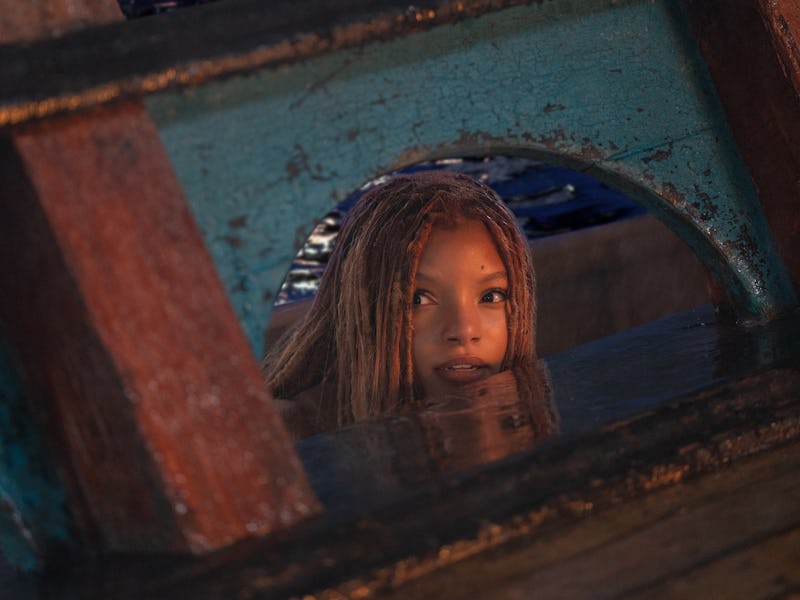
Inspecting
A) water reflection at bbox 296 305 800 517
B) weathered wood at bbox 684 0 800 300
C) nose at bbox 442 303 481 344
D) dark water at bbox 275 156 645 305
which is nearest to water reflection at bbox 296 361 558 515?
water reflection at bbox 296 305 800 517

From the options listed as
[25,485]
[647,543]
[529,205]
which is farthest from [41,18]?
[529,205]

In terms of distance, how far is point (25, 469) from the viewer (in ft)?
3.85

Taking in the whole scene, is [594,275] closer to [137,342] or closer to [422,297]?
[422,297]

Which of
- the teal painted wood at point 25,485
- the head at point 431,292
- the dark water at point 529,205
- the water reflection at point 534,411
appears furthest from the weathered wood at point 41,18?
the dark water at point 529,205

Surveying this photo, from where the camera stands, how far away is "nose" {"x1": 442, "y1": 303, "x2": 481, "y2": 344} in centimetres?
281

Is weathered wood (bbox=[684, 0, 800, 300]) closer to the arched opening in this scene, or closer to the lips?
the lips

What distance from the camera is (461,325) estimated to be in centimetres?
281

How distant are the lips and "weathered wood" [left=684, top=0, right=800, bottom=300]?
1.23 meters

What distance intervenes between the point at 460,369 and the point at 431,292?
0.21m

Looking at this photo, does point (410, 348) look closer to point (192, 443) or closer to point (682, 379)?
point (682, 379)

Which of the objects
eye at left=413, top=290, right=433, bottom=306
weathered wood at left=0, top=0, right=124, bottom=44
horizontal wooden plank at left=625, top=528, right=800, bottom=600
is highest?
weathered wood at left=0, top=0, right=124, bottom=44

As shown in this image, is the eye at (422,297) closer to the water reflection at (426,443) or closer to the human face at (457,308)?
the human face at (457,308)

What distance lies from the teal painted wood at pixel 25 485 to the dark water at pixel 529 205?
10.6 ft

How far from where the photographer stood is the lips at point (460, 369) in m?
2.84
